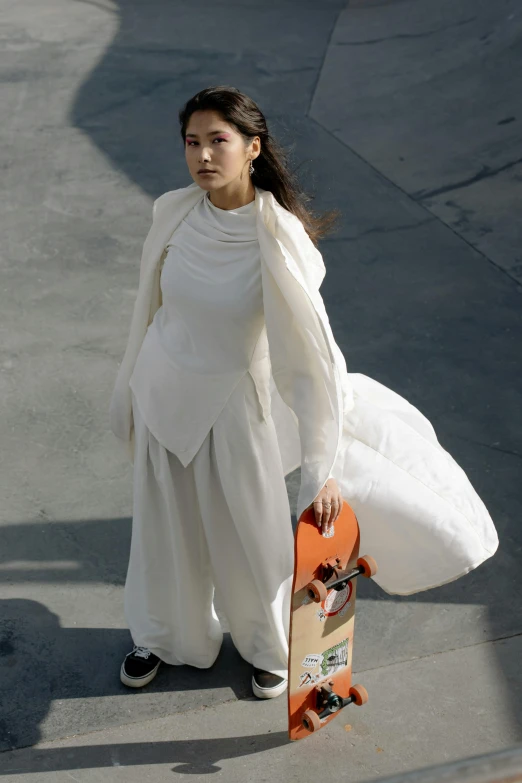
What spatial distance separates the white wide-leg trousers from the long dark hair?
1.67 feet

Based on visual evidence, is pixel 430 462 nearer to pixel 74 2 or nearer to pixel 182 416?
pixel 182 416

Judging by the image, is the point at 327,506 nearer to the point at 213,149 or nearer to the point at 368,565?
the point at 368,565

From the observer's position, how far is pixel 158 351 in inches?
112

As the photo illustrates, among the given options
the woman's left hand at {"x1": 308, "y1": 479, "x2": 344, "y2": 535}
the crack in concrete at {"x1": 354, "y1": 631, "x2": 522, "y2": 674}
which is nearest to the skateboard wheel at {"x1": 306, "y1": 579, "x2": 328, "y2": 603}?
the woman's left hand at {"x1": 308, "y1": 479, "x2": 344, "y2": 535}

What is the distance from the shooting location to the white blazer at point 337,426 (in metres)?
2.59

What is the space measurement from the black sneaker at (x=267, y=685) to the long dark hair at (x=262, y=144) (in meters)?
1.48

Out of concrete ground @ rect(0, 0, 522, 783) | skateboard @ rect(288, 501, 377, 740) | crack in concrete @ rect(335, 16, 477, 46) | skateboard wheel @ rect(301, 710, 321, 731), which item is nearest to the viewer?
skateboard @ rect(288, 501, 377, 740)

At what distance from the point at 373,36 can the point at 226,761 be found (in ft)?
25.8

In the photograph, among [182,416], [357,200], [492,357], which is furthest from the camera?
[357,200]

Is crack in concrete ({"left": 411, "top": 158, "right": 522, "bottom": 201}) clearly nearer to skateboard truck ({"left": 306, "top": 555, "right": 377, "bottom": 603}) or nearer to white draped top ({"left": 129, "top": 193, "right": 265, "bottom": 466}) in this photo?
white draped top ({"left": 129, "top": 193, "right": 265, "bottom": 466})

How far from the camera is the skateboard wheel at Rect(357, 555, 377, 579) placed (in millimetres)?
2748

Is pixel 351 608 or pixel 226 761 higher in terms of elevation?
Result: pixel 351 608

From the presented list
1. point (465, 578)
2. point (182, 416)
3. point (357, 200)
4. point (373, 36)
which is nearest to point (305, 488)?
point (182, 416)

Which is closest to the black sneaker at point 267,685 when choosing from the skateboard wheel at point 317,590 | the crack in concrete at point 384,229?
the skateboard wheel at point 317,590
